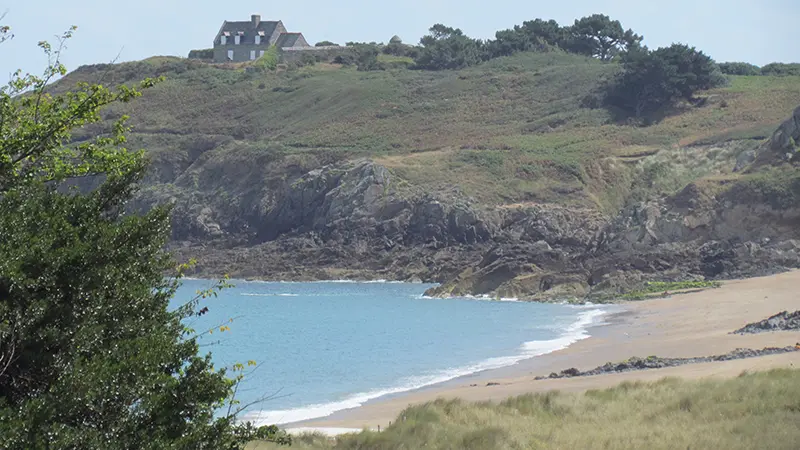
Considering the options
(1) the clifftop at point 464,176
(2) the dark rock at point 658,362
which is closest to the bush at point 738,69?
(1) the clifftop at point 464,176

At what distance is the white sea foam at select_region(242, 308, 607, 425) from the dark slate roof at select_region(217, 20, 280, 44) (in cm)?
8527

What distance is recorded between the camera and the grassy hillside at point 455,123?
233 ft

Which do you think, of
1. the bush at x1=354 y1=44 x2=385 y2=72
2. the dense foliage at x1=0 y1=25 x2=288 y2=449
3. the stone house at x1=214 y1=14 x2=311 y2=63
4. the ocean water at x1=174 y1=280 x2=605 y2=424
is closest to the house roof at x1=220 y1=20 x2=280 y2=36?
the stone house at x1=214 y1=14 x2=311 y2=63

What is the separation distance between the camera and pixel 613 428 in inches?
519

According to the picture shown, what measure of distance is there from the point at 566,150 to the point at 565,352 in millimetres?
50285

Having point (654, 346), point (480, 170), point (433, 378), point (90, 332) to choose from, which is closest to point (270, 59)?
point (480, 170)

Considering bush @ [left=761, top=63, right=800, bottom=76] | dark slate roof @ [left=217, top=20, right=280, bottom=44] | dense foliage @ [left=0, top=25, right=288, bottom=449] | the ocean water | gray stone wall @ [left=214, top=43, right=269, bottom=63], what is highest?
dark slate roof @ [left=217, top=20, right=280, bottom=44]

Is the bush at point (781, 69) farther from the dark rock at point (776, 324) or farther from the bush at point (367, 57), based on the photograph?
the dark rock at point (776, 324)

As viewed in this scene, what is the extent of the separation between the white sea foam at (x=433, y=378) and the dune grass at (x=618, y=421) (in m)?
2.56

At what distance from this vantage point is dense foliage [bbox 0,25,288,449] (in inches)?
242

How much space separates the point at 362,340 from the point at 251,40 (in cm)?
8508

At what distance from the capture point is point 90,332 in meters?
6.47

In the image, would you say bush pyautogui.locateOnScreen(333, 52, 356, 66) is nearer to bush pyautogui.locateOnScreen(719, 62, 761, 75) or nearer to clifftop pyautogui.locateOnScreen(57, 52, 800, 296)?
clifftop pyautogui.locateOnScreen(57, 52, 800, 296)

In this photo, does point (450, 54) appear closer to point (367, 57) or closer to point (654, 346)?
point (367, 57)
